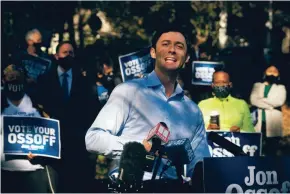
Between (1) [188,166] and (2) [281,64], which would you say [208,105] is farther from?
(2) [281,64]

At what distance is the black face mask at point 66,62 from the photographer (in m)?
11.3

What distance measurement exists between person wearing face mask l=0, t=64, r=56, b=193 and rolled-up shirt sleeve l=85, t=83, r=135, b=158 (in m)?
3.90

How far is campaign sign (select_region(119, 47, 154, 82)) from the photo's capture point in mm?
13859

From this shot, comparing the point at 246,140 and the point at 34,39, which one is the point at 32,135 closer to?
the point at 246,140

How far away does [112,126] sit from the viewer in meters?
5.62

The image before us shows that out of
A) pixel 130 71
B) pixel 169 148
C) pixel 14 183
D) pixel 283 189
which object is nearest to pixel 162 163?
pixel 169 148

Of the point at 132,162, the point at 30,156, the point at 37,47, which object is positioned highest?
the point at 37,47

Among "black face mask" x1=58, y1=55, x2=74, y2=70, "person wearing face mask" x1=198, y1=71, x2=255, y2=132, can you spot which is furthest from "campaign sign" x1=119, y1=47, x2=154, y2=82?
"black face mask" x1=58, y1=55, x2=74, y2=70

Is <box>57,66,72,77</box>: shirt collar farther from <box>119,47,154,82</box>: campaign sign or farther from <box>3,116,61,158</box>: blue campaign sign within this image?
<box>119,47,154,82</box>: campaign sign

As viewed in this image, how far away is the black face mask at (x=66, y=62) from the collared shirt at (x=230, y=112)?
74.1 inches

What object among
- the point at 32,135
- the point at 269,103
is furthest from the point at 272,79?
the point at 32,135

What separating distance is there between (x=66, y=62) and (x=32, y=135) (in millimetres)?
1831

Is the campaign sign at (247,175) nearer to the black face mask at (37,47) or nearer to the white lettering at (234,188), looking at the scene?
the white lettering at (234,188)

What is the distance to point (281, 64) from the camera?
19.5 metres
